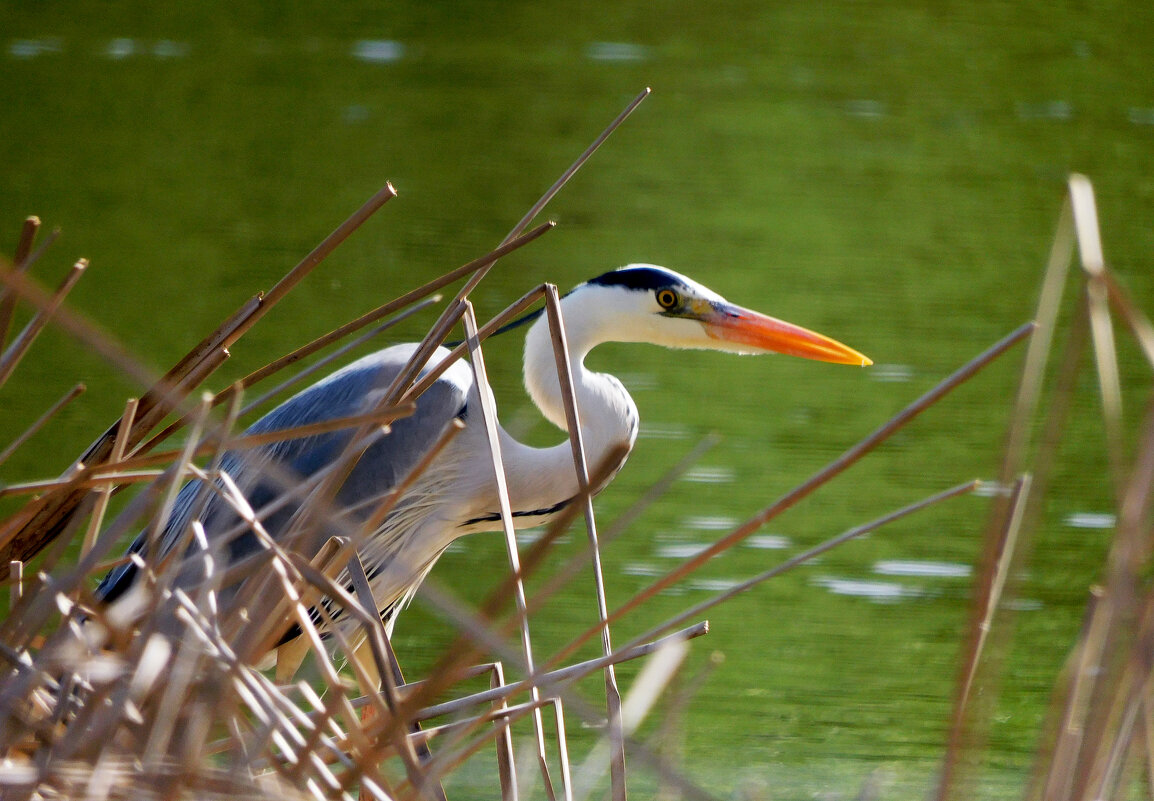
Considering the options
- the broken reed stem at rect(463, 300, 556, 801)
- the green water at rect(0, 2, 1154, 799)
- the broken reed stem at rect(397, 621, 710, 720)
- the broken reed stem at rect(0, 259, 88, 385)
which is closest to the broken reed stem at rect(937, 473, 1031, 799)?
the broken reed stem at rect(397, 621, 710, 720)

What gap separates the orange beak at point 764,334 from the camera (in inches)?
90.4

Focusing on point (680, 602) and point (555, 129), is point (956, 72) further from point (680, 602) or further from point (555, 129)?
point (680, 602)

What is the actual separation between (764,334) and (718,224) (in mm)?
2729

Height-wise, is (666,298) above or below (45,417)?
below

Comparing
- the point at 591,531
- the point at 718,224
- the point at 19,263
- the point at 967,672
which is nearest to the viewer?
the point at 967,672

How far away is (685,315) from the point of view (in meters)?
2.32

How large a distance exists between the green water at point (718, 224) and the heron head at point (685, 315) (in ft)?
1.95

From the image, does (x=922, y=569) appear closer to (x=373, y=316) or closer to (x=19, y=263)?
(x=373, y=316)

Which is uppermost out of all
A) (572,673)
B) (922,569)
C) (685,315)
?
(572,673)

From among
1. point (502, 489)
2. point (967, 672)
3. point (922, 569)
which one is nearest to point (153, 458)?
point (502, 489)

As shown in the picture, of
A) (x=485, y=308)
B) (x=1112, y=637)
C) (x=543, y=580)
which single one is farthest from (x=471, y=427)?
(x=485, y=308)

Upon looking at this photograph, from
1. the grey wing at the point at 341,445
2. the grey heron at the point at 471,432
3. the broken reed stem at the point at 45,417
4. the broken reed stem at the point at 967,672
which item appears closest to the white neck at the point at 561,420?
the grey heron at the point at 471,432

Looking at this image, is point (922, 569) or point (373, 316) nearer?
point (373, 316)

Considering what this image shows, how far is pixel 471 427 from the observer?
2225 mm
